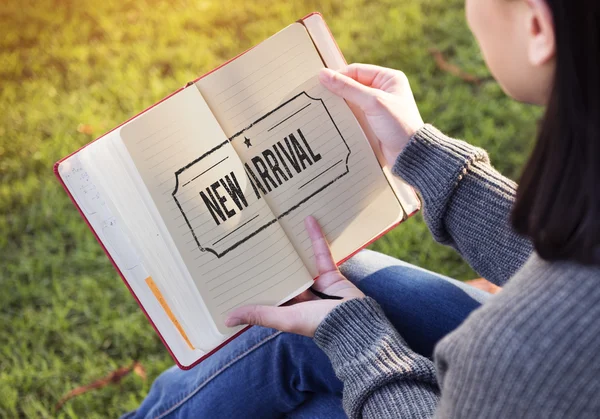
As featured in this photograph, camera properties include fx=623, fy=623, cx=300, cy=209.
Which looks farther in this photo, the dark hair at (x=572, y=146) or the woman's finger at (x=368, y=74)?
the woman's finger at (x=368, y=74)

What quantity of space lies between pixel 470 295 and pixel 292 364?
313mm

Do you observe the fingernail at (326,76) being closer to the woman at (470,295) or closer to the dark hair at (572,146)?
the woman at (470,295)

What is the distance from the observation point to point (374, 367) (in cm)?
86

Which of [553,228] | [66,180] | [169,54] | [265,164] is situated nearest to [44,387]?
[66,180]

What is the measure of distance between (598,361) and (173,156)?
2.00 feet

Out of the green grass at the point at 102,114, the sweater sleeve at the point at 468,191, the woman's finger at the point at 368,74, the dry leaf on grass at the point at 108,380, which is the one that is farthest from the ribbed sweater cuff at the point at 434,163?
the dry leaf on grass at the point at 108,380

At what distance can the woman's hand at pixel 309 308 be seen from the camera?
0.93m

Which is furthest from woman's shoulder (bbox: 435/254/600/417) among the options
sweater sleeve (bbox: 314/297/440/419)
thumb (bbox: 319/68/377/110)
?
thumb (bbox: 319/68/377/110)

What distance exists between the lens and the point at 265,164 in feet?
3.12

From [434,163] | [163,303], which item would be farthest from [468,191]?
[163,303]

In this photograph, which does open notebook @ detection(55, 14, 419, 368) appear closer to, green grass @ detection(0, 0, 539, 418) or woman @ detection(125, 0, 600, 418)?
woman @ detection(125, 0, 600, 418)

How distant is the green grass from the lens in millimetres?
1533

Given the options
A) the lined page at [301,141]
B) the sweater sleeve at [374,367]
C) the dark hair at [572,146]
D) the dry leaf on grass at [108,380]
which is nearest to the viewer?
the dark hair at [572,146]

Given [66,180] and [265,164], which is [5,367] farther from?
[265,164]
